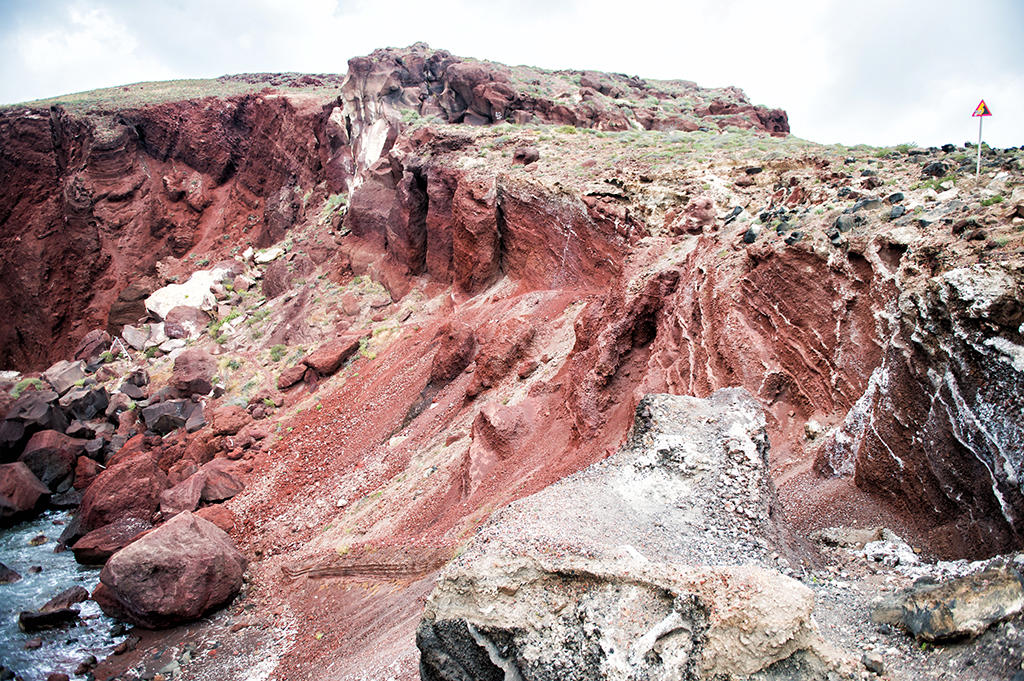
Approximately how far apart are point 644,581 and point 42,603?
14.9 meters

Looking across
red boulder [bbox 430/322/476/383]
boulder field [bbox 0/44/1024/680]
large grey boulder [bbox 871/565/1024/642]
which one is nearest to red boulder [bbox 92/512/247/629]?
boulder field [bbox 0/44/1024/680]

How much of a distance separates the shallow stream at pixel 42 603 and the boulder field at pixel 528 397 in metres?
0.53

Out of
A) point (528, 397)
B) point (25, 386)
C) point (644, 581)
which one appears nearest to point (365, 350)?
point (528, 397)

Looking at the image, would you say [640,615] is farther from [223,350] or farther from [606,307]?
[223,350]

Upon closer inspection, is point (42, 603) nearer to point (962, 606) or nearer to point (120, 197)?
point (962, 606)

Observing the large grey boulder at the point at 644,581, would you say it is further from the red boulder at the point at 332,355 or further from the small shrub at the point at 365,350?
the red boulder at the point at 332,355

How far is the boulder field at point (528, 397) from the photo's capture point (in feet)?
16.7

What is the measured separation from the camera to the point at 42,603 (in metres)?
13.9

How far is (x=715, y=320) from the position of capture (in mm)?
10273

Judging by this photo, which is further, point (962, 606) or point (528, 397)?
point (528, 397)

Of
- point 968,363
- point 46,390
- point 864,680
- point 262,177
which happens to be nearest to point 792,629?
point 864,680

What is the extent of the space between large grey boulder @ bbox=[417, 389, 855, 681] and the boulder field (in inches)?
1.0

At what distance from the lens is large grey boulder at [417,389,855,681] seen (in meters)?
4.18

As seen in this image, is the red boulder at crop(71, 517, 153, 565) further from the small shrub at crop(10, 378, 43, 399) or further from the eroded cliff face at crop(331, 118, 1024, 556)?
the small shrub at crop(10, 378, 43, 399)
